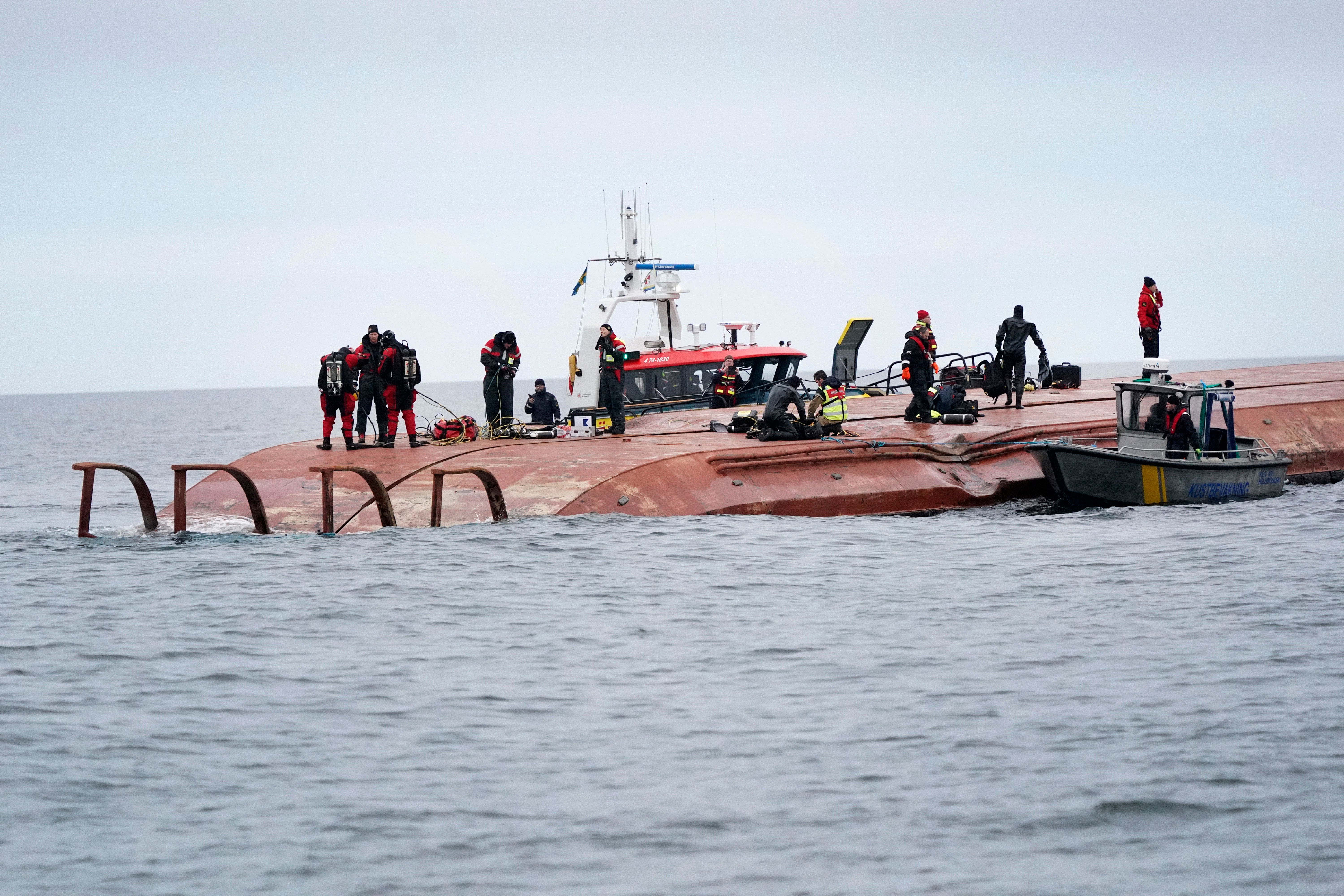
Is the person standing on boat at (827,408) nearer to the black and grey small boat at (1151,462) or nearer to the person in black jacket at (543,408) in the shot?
the black and grey small boat at (1151,462)

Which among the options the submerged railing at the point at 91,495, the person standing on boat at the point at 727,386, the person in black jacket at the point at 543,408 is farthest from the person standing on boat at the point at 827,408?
the submerged railing at the point at 91,495

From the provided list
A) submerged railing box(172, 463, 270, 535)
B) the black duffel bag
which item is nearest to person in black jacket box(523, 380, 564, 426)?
submerged railing box(172, 463, 270, 535)

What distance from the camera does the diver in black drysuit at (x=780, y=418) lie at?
19266 millimetres

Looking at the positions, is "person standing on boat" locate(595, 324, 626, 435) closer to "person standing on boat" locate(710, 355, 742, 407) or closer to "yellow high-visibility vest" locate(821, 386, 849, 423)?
"yellow high-visibility vest" locate(821, 386, 849, 423)

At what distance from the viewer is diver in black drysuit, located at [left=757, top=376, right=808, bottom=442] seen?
19266 mm

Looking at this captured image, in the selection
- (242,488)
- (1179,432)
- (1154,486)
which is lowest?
(1154,486)

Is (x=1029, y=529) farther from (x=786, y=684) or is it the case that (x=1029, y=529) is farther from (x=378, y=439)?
(x=378, y=439)

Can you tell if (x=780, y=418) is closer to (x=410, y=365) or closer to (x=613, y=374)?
(x=613, y=374)

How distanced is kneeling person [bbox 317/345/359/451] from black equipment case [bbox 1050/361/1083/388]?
52.3 feet

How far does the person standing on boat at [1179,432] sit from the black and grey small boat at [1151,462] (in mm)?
38

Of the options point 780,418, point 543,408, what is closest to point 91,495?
point 543,408

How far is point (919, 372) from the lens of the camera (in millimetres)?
20625

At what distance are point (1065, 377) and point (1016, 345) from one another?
6725mm

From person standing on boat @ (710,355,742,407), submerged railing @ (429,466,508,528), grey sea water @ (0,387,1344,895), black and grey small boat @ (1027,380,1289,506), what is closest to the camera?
grey sea water @ (0,387,1344,895)
